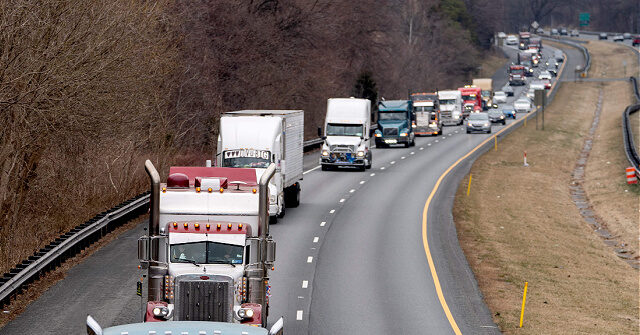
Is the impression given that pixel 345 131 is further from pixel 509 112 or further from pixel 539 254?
pixel 509 112

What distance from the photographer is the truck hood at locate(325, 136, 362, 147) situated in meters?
51.3

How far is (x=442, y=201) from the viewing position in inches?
1740

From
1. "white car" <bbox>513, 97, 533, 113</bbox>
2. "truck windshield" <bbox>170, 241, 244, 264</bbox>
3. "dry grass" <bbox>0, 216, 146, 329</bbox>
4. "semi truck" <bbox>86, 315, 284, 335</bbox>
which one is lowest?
"dry grass" <bbox>0, 216, 146, 329</bbox>

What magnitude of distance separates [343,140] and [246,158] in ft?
60.2

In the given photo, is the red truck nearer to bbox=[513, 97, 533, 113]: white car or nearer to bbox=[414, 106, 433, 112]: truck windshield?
bbox=[513, 97, 533, 113]: white car

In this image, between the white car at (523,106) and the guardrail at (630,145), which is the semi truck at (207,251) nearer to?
the guardrail at (630,145)

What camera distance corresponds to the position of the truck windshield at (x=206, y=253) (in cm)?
1820

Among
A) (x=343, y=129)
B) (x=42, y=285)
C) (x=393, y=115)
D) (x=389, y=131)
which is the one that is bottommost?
(x=42, y=285)

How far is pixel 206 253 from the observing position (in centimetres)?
1825

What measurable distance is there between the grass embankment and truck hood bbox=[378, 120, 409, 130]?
5.67 meters

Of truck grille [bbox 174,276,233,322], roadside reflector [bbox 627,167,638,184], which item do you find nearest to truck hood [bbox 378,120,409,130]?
roadside reflector [bbox 627,167,638,184]

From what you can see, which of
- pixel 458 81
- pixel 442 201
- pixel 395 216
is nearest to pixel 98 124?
pixel 395 216

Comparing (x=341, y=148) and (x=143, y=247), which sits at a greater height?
(x=143, y=247)

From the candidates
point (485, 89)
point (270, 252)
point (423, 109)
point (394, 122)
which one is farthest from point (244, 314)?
point (485, 89)
